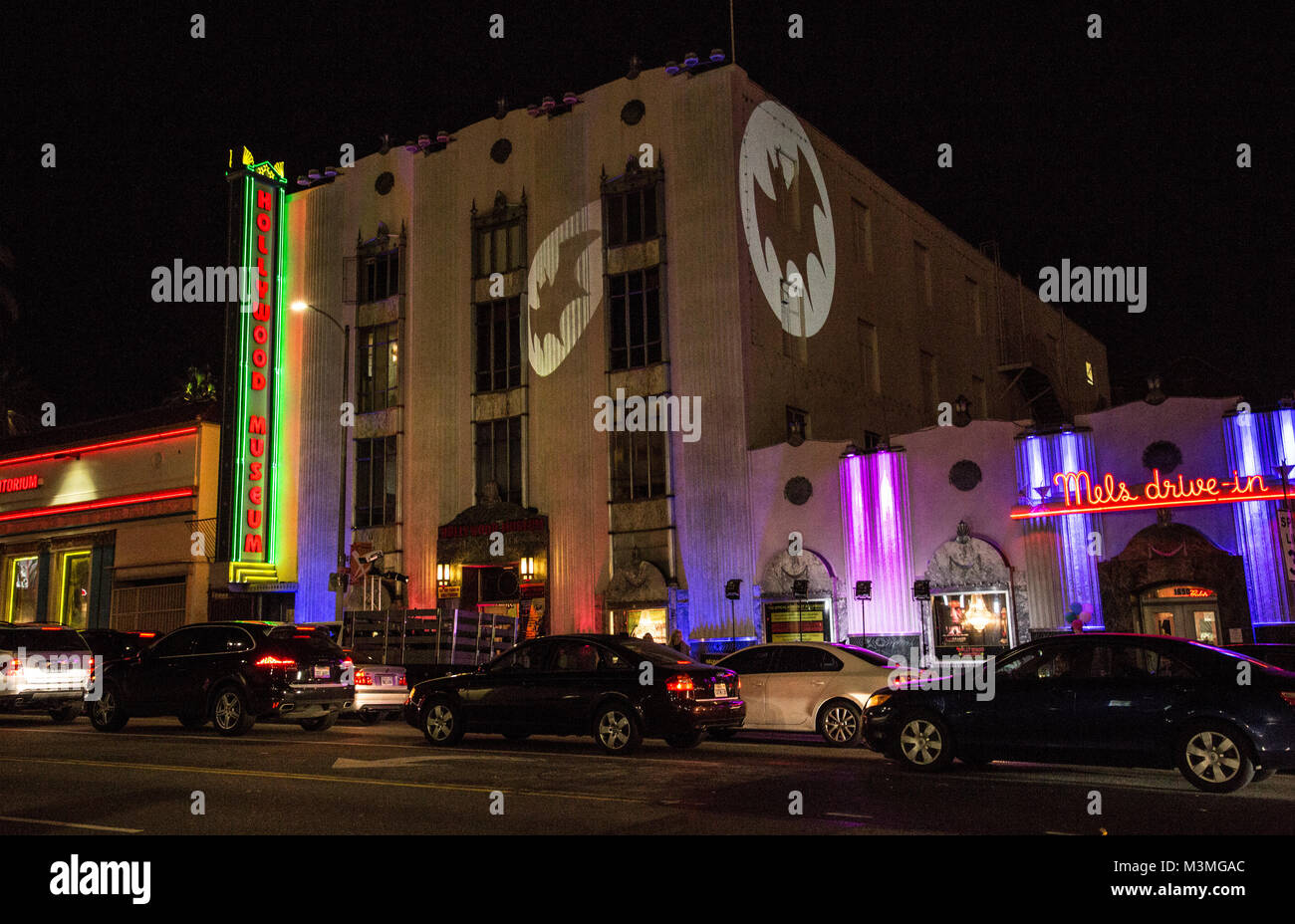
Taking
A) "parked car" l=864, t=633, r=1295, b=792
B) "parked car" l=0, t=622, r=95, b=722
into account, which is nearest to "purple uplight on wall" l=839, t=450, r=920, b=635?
"parked car" l=864, t=633, r=1295, b=792

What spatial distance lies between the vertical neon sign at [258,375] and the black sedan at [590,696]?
74.0 feet

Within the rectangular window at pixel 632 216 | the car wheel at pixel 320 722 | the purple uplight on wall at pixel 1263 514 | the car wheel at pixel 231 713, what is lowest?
the car wheel at pixel 320 722

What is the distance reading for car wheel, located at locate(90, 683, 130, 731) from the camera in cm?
1744

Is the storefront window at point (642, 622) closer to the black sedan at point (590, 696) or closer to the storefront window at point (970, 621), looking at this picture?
the storefront window at point (970, 621)

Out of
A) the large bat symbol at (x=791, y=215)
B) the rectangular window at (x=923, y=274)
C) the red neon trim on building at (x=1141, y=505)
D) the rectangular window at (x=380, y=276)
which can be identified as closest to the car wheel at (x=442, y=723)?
the red neon trim on building at (x=1141, y=505)

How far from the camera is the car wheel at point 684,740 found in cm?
1392

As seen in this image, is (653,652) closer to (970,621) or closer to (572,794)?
(572,794)

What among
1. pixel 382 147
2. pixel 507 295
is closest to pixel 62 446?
pixel 382 147

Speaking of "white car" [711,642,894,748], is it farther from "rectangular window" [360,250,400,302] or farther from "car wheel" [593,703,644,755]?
"rectangular window" [360,250,400,302]

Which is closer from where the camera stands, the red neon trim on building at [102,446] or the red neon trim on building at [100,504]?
the red neon trim on building at [100,504]

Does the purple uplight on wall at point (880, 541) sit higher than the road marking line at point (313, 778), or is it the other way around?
the purple uplight on wall at point (880, 541)

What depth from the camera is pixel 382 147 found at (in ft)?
120

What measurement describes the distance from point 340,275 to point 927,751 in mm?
30011
